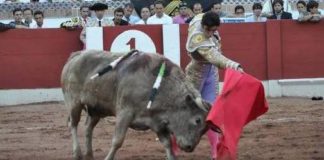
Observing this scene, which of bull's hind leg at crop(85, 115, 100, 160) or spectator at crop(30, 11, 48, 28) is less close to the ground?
spectator at crop(30, 11, 48, 28)

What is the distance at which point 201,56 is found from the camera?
7.04 metres

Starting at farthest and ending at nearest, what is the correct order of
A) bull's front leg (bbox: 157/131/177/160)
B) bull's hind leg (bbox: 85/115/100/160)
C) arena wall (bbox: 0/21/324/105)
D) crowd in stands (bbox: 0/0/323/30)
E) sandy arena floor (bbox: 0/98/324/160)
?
arena wall (bbox: 0/21/324/105) → crowd in stands (bbox: 0/0/323/30) → sandy arena floor (bbox: 0/98/324/160) → bull's hind leg (bbox: 85/115/100/160) → bull's front leg (bbox: 157/131/177/160)

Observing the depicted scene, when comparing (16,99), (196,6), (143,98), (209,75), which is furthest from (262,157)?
(16,99)

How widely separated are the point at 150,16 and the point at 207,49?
6641 millimetres

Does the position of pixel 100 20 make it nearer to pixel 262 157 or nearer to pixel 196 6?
pixel 196 6

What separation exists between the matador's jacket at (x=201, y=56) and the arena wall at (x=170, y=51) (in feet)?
18.6

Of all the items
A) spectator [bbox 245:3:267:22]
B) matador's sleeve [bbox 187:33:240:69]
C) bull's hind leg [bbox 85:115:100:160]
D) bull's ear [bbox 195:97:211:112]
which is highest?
matador's sleeve [bbox 187:33:240:69]

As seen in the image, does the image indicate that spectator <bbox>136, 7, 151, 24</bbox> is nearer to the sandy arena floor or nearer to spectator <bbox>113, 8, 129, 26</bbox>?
spectator <bbox>113, 8, 129, 26</bbox>

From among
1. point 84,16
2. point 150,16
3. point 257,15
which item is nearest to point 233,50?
point 257,15

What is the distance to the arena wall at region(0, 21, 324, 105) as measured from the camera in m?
13.0

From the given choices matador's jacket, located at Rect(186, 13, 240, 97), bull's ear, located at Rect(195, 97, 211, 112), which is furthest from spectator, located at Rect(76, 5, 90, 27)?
bull's ear, located at Rect(195, 97, 211, 112)

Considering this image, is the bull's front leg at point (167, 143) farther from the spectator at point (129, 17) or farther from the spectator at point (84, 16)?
the spectator at point (129, 17)

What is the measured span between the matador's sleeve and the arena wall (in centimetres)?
593

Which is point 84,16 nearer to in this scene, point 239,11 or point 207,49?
point 239,11
